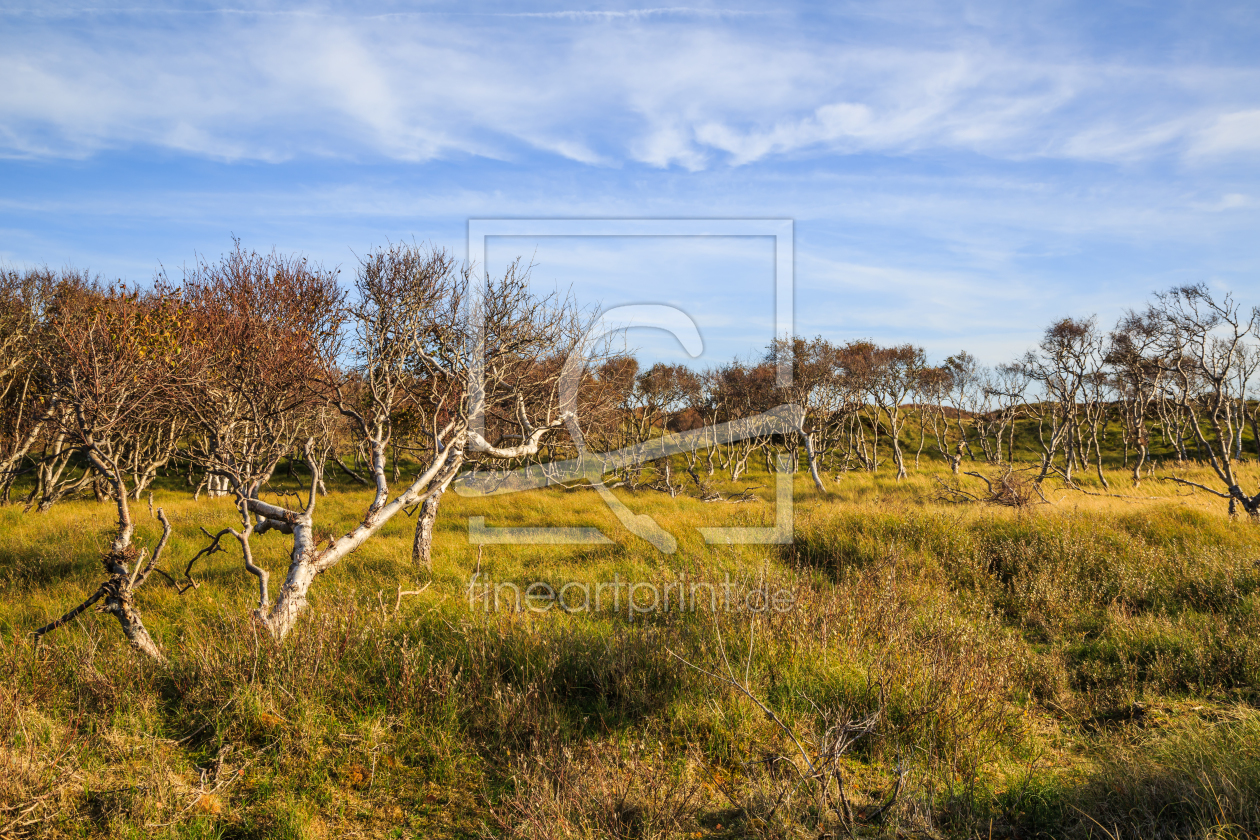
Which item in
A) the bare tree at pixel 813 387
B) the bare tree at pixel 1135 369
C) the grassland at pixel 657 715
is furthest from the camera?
the bare tree at pixel 813 387

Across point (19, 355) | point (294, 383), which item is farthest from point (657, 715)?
point (19, 355)

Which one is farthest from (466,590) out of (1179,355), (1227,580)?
(1179,355)

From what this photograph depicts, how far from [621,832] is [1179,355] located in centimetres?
1609

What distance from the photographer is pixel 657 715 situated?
473 cm

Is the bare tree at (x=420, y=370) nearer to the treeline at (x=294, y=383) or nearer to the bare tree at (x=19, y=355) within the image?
the treeline at (x=294, y=383)

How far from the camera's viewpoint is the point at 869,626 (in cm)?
611

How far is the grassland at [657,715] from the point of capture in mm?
3396

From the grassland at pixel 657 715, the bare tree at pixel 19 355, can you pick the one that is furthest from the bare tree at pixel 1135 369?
the bare tree at pixel 19 355

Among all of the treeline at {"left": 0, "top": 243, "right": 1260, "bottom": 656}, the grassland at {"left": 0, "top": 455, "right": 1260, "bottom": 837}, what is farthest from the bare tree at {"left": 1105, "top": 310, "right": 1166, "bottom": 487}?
the grassland at {"left": 0, "top": 455, "right": 1260, "bottom": 837}

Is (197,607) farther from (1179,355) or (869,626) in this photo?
(1179,355)

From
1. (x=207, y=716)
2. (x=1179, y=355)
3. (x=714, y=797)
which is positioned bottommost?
(x=714, y=797)

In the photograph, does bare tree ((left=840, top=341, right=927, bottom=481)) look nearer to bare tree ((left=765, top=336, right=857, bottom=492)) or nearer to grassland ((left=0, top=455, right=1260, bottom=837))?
bare tree ((left=765, top=336, right=857, bottom=492))

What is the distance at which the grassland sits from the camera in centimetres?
340

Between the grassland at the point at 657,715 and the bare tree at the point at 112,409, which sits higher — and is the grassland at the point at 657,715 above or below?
below
